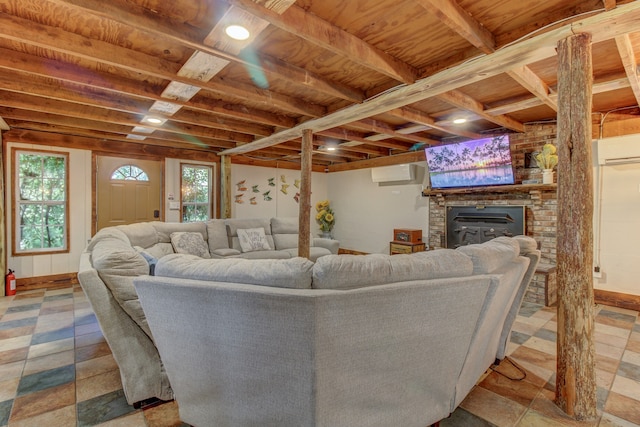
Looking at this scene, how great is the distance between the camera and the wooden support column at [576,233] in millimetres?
1726

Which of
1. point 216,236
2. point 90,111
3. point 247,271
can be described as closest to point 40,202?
point 90,111

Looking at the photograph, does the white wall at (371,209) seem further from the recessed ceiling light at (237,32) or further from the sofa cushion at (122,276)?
the sofa cushion at (122,276)

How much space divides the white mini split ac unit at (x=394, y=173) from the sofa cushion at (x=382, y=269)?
434cm

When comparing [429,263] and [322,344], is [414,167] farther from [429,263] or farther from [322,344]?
[322,344]

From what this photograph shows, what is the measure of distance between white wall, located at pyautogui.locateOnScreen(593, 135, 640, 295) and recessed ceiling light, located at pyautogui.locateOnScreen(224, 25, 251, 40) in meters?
4.32

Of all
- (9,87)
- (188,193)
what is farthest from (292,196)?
(9,87)

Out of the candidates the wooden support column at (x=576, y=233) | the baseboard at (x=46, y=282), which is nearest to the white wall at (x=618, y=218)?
the wooden support column at (x=576, y=233)

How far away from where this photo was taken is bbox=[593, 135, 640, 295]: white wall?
11.8ft

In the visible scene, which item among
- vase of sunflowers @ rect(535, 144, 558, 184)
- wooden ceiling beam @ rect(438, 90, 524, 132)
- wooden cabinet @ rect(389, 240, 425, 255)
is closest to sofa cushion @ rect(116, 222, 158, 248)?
wooden ceiling beam @ rect(438, 90, 524, 132)

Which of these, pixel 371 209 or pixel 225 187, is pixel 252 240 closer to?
pixel 225 187

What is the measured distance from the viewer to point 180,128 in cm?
438

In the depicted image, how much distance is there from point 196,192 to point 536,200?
224 inches

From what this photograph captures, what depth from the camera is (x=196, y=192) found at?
19.7ft

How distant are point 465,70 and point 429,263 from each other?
159cm
